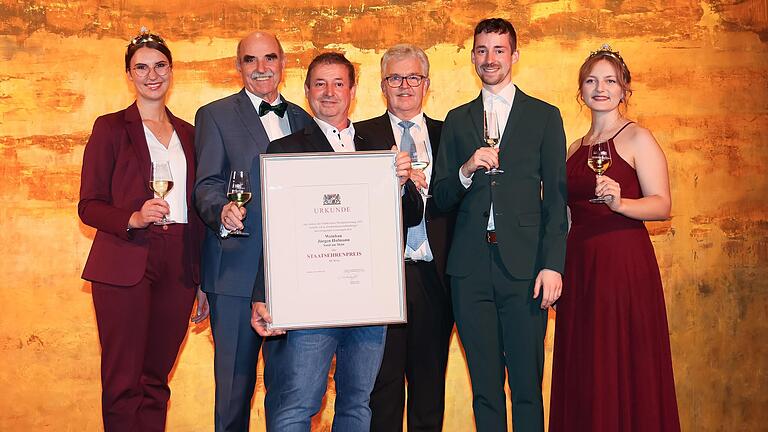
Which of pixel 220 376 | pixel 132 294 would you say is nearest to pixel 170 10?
pixel 132 294

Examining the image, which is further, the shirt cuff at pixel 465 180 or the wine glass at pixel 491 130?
the shirt cuff at pixel 465 180

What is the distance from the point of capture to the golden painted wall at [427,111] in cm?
542

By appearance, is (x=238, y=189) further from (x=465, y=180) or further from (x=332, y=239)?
(x=465, y=180)

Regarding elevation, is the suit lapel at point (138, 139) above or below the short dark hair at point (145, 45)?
below

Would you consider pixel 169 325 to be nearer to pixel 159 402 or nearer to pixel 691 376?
pixel 159 402

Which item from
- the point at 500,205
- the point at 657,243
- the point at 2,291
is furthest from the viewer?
the point at 657,243

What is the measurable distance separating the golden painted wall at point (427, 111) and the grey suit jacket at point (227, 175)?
6.78 ft

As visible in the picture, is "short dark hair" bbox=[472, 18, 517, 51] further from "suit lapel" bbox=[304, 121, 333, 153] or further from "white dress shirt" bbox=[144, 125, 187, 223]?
"white dress shirt" bbox=[144, 125, 187, 223]

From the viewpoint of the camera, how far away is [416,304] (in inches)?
146

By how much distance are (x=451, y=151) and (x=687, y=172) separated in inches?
116

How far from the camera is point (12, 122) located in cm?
541

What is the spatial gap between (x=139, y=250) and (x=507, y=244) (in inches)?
62.1

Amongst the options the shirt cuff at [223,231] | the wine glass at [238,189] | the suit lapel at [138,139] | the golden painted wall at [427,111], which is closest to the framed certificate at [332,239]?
the wine glass at [238,189]

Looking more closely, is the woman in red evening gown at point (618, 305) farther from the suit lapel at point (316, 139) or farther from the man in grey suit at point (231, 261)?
the man in grey suit at point (231, 261)
